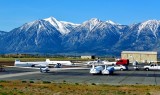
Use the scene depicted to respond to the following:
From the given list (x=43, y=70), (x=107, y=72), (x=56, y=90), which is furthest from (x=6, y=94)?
(x=43, y=70)

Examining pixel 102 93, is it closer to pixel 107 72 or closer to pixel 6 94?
pixel 6 94

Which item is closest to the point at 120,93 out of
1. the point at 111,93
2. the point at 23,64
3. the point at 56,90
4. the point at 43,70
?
the point at 111,93

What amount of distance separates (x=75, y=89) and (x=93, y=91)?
317 centimetres

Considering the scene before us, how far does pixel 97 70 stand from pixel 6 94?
163 ft

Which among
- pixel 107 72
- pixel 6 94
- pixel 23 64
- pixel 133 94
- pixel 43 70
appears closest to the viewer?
pixel 6 94

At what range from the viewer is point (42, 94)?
48.3 metres

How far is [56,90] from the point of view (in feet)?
174

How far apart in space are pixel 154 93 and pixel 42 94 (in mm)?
13435

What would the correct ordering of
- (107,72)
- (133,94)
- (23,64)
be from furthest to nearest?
(23,64)
(107,72)
(133,94)

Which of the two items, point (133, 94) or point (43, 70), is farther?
point (43, 70)

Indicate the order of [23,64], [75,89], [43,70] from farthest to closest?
[23,64] → [43,70] → [75,89]

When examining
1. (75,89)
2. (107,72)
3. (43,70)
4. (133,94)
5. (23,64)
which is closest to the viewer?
(133,94)

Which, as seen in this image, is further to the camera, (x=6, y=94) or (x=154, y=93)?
(x=154, y=93)

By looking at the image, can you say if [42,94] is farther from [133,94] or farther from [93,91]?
[133,94]
